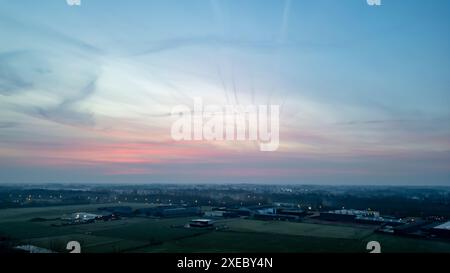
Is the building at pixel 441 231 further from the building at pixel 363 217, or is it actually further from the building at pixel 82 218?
the building at pixel 82 218

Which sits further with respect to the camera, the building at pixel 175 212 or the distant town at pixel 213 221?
the building at pixel 175 212

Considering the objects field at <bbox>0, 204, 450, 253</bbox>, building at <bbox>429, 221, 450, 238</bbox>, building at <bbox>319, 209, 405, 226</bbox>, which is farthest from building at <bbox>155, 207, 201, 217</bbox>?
building at <bbox>429, 221, 450, 238</bbox>

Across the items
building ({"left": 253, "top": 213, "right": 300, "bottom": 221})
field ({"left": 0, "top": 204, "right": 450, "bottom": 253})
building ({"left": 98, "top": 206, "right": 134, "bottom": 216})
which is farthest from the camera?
building ({"left": 253, "top": 213, "right": 300, "bottom": 221})

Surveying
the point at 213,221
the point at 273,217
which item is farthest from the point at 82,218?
the point at 273,217

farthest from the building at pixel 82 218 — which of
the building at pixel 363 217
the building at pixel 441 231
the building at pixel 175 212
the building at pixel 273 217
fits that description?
the building at pixel 441 231

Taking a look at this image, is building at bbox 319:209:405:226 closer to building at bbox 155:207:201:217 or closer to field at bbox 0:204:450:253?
field at bbox 0:204:450:253

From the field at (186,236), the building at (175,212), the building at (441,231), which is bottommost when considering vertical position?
the building at (175,212)

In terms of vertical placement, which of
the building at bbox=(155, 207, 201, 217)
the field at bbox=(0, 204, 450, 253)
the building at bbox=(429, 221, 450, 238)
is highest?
the building at bbox=(429, 221, 450, 238)

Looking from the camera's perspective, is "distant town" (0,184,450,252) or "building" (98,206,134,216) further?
"building" (98,206,134,216)

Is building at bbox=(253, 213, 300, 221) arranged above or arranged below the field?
below
